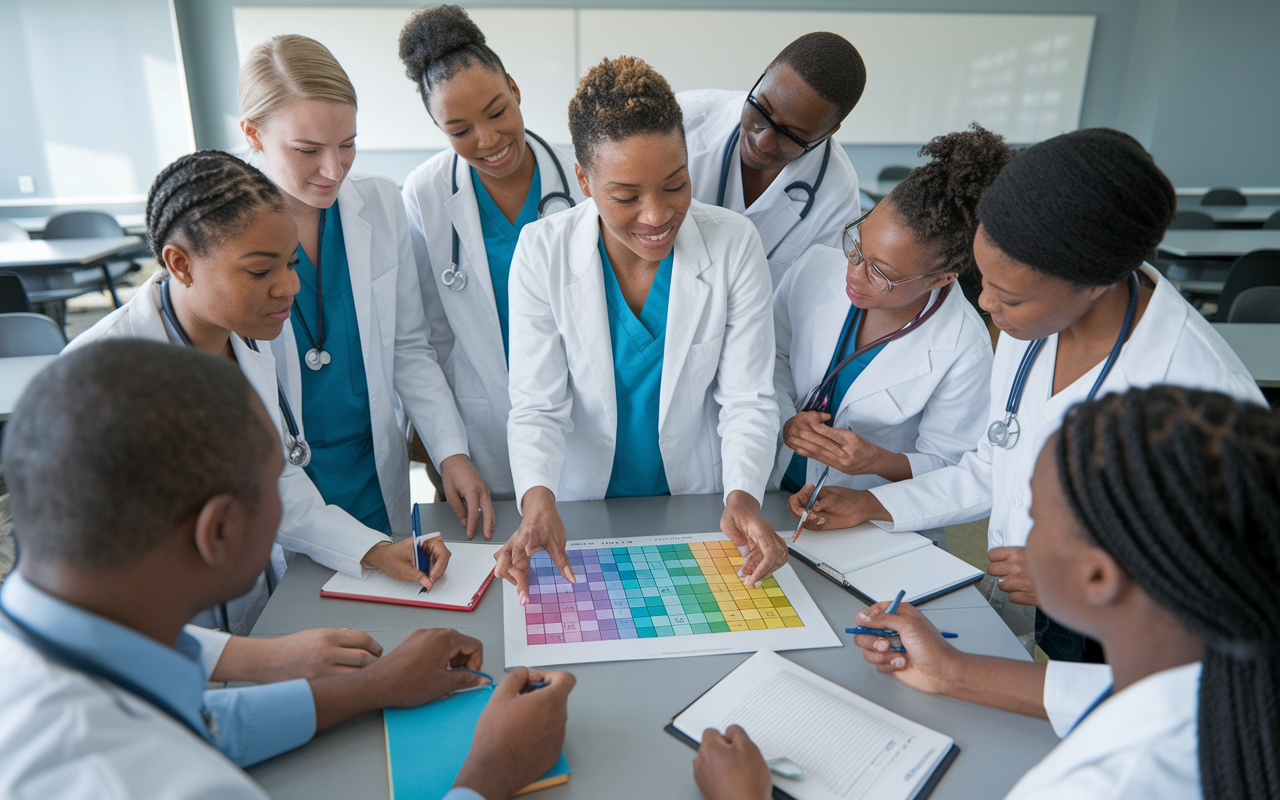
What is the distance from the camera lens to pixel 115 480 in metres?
0.60

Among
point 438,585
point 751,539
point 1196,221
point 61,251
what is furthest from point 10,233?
point 1196,221

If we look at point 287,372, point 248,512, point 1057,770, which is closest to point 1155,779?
point 1057,770

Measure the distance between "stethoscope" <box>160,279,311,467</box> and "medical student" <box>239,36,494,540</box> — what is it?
0.08 metres

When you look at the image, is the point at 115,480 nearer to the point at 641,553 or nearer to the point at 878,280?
the point at 641,553

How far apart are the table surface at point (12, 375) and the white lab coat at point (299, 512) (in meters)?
1.25

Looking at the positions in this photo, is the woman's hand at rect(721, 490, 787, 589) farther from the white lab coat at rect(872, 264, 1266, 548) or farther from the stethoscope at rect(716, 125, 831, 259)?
the stethoscope at rect(716, 125, 831, 259)

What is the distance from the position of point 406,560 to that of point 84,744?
28.1 inches

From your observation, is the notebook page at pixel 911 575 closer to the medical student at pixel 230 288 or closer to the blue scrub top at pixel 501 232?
the medical student at pixel 230 288

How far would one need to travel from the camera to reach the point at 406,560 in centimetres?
128

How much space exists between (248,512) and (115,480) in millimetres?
114

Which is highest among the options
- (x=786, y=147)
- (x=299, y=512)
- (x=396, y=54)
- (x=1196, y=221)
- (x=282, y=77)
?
(x=396, y=54)

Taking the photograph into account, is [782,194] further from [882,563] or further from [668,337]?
[882,563]

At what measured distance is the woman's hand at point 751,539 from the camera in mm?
1252


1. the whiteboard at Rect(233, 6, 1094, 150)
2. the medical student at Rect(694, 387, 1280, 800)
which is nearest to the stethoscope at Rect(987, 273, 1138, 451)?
the medical student at Rect(694, 387, 1280, 800)
